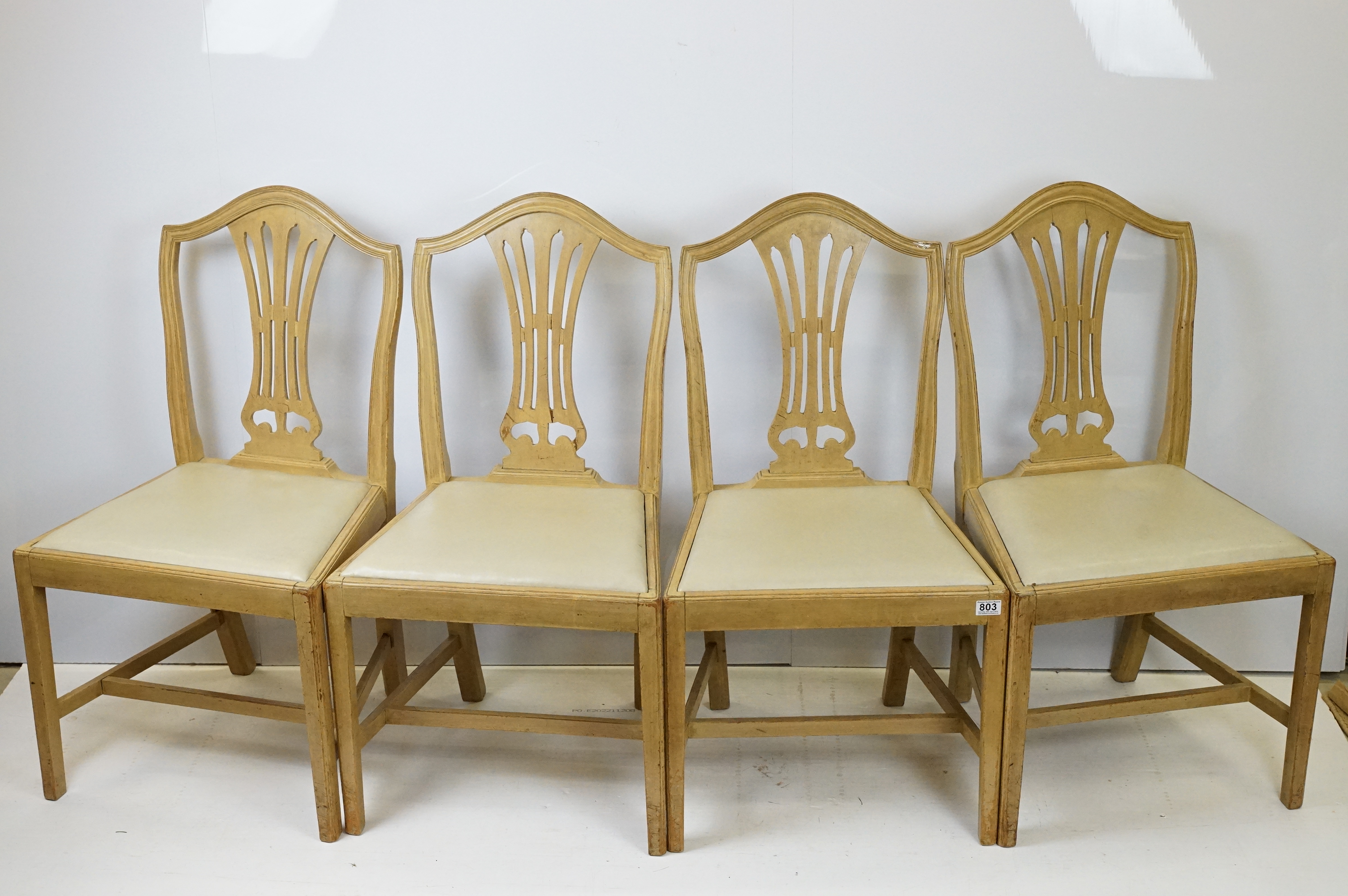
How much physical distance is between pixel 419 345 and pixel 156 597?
2.20 feet

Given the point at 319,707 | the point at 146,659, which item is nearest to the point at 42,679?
the point at 146,659

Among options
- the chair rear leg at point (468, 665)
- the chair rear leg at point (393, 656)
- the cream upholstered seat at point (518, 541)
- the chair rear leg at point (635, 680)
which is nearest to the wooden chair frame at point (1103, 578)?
the cream upholstered seat at point (518, 541)

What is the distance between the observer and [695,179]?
85.7 inches

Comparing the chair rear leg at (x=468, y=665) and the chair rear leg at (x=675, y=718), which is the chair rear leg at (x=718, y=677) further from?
the chair rear leg at (x=468, y=665)

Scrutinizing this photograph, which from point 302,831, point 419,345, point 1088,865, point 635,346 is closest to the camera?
point 1088,865

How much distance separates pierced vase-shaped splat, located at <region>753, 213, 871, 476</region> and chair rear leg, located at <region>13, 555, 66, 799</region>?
141 cm

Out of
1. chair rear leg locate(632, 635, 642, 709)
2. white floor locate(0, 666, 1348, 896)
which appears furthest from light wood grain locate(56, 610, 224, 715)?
chair rear leg locate(632, 635, 642, 709)

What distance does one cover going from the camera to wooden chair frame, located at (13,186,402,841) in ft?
5.84

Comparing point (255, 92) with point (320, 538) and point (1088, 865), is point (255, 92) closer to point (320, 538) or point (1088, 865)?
point (320, 538)

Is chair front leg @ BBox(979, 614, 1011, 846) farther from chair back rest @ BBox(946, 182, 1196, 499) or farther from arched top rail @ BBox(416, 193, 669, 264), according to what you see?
arched top rail @ BBox(416, 193, 669, 264)

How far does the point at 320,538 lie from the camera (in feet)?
6.14

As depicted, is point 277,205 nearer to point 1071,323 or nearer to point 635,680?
point 635,680

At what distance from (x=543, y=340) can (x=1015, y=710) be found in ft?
3.68

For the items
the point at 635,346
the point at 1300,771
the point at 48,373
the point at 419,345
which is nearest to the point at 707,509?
the point at 635,346
